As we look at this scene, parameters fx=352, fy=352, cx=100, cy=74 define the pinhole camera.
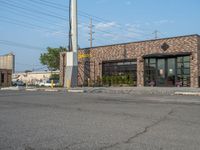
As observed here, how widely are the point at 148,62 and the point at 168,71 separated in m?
2.61

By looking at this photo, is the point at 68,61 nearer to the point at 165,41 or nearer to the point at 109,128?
the point at 165,41

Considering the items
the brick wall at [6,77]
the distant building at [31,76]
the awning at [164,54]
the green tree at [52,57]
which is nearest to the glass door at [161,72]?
the awning at [164,54]

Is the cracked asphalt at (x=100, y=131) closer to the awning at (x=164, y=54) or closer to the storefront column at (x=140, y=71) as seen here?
the awning at (x=164, y=54)

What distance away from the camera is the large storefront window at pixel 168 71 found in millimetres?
37781

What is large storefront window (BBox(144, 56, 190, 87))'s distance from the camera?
37781 mm

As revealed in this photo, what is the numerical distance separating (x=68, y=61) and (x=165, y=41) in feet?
36.5

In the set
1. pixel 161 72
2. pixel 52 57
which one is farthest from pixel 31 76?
pixel 161 72

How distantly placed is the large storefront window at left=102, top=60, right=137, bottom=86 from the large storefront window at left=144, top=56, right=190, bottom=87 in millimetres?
1793

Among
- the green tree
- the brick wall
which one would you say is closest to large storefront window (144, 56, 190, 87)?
the brick wall

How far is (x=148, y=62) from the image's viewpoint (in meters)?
40.5

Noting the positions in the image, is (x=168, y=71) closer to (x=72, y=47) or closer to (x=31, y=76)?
(x=72, y=47)

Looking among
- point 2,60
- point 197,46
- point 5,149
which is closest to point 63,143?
point 5,149

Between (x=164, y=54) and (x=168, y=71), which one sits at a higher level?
(x=164, y=54)

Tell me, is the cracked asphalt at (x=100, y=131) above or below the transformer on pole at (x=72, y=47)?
below
